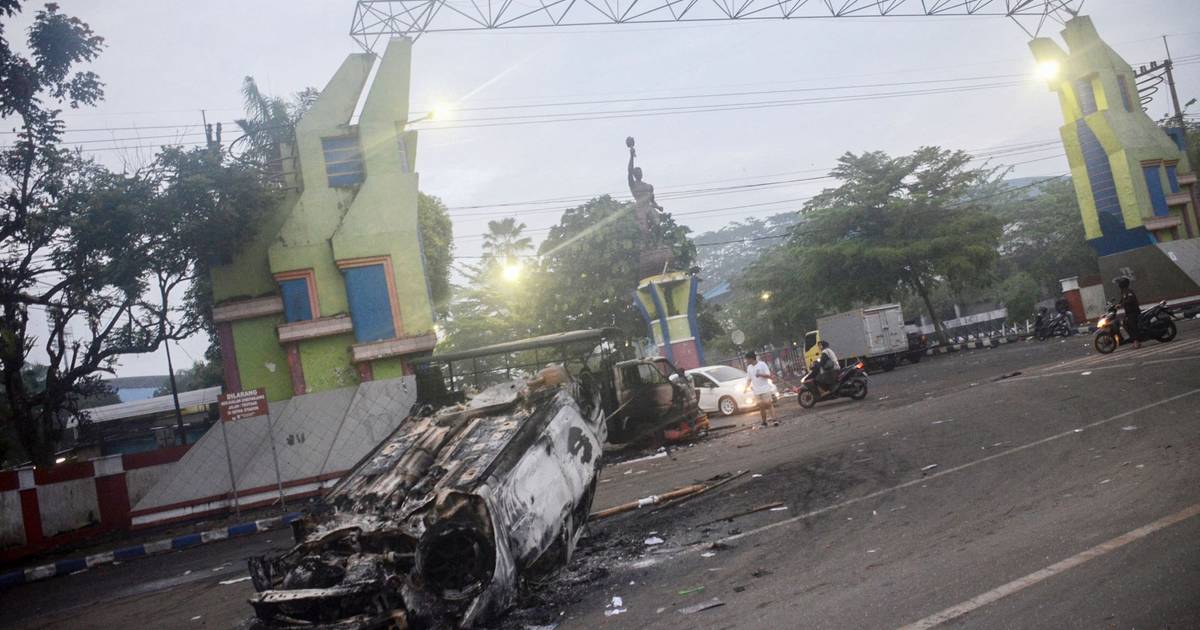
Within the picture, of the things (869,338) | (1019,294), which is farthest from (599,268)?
(1019,294)

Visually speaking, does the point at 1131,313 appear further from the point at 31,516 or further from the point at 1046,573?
the point at 31,516

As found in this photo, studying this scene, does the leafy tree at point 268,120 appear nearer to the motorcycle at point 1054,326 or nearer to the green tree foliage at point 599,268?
the green tree foliage at point 599,268

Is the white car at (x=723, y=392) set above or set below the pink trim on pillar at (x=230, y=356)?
below

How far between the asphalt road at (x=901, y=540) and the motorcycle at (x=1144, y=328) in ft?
16.8

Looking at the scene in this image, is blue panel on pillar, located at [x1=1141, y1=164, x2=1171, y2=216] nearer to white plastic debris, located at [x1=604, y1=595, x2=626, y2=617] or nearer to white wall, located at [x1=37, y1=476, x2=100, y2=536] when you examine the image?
white plastic debris, located at [x1=604, y1=595, x2=626, y2=617]

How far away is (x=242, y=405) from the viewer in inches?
527

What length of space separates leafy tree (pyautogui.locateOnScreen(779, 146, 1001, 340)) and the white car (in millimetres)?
14659

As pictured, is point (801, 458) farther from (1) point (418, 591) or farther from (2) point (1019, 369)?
(2) point (1019, 369)

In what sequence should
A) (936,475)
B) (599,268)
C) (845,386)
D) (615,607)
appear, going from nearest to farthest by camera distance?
(615,607) < (936,475) < (845,386) < (599,268)

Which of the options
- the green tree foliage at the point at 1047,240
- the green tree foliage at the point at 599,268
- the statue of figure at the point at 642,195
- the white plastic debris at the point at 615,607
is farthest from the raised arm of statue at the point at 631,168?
the green tree foliage at the point at 1047,240

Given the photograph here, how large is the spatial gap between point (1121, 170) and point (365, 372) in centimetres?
2927

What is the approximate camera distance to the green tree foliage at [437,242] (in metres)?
28.4

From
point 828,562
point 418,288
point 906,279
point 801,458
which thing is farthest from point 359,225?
point 906,279

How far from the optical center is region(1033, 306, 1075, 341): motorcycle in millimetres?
28047
